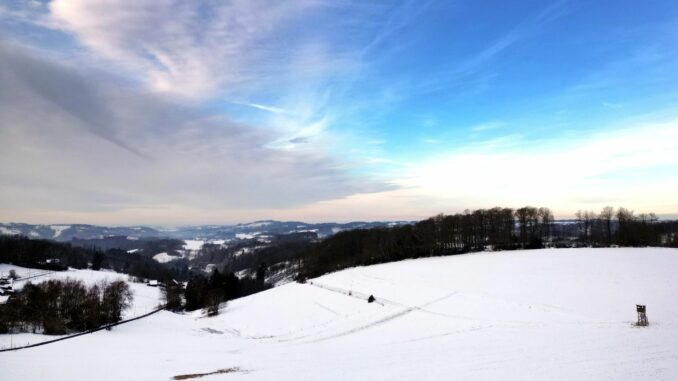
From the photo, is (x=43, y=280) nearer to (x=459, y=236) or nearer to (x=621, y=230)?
(x=459, y=236)

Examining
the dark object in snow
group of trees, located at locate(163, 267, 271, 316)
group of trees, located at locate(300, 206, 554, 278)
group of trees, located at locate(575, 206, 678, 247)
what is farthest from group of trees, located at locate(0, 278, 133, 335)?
group of trees, located at locate(575, 206, 678, 247)

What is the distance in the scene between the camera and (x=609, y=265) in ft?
179

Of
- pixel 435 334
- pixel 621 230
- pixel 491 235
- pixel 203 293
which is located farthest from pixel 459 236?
pixel 435 334

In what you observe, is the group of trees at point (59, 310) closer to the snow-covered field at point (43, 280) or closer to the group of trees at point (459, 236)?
the snow-covered field at point (43, 280)

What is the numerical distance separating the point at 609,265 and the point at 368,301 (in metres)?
36.6

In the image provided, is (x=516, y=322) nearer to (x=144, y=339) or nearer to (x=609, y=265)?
(x=609, y=265)

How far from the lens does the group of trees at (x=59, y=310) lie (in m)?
51.3

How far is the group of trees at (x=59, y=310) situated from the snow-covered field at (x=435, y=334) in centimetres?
511

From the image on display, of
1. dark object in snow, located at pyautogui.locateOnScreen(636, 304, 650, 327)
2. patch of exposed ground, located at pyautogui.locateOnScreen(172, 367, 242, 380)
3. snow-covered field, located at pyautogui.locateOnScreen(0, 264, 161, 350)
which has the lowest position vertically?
snow-covered field, located at pyautogui.locateOnScreen(0, 264, 161, 350)

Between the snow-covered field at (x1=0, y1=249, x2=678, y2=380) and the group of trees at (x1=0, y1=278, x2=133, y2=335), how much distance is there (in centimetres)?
511

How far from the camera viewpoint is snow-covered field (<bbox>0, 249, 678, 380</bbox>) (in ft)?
69.8

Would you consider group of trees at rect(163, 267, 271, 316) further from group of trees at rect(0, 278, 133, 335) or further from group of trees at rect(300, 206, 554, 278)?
group of trees at rect(300, 206, 554, 278)

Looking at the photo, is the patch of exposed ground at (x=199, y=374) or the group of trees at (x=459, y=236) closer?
the patch of exposed ground at (x=199, y=374)

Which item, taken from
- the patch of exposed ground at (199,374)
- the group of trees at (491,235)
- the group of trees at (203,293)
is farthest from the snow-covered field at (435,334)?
the group of trees at (491,235)
